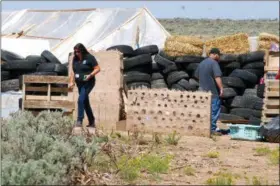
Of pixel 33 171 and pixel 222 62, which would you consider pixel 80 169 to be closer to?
pixel 33 171

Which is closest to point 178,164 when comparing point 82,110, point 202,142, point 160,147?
point 160,147

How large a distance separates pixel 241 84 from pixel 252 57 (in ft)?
2.49

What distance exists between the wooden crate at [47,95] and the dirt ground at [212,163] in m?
2.79

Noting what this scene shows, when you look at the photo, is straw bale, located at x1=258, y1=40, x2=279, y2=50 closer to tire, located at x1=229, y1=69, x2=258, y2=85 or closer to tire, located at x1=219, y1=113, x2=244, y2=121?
tire, located at x1=229, y1=69, x2=258, y2=85

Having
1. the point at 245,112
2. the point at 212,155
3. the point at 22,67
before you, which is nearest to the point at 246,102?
the point at 245,112

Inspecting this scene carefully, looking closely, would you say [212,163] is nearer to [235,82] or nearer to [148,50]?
[235,82]

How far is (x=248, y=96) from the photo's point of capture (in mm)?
17906

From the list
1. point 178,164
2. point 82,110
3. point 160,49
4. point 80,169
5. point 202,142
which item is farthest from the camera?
point 160,49

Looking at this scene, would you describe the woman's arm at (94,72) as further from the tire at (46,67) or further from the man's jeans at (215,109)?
the tire at (46,67)

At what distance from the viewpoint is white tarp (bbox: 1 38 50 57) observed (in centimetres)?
2120

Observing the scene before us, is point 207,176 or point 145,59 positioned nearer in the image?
point 207,176

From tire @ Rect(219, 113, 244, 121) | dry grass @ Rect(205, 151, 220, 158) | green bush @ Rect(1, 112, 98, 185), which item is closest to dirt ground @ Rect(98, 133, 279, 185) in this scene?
dry grass @ Rect(205, 151, 220, 158)

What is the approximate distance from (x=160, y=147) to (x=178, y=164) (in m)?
1.55

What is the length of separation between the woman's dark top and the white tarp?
27.6 ft
